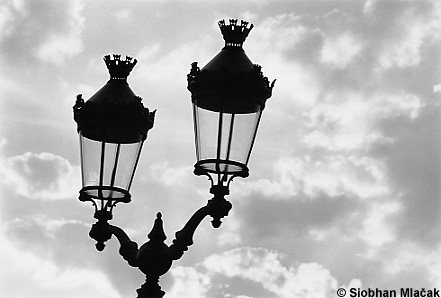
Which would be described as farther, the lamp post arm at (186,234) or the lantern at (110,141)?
the lantern at (110,141)

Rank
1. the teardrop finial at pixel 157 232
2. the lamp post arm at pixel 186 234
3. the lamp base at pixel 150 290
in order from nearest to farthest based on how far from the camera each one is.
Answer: the lamp post arm at pixel 186 234, the lamp base at pixel 150 290, the teardrop finial at pixel 157 232

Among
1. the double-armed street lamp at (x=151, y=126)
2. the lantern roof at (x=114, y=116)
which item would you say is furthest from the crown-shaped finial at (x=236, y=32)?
the lantern roof at (x=114, y=116)

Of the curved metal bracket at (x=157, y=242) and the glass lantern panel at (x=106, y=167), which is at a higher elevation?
the glass lantern panel at (x=106, y=167)

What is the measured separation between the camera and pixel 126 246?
12852mm

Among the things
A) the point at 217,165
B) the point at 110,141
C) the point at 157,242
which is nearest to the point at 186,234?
the point at 157,242

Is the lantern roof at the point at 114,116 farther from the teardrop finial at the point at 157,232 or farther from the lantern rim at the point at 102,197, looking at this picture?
the teardrop finial at the point at 157,232

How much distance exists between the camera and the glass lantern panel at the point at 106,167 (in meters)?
12.8

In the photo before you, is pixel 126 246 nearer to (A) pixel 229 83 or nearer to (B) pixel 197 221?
(B) pixel 197 221

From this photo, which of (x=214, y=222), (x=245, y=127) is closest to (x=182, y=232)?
(x=214, y=222)

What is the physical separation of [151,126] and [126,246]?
4.18ft

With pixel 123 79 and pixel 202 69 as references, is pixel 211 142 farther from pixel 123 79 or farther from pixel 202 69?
pixel 123 79

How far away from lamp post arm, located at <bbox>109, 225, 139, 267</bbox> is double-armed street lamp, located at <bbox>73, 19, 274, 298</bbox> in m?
0.01

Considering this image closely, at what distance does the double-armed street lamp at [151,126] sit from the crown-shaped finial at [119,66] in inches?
0.4

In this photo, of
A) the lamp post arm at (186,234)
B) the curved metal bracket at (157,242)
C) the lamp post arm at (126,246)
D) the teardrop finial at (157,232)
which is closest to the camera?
the curved metal bracket at (157,242)
